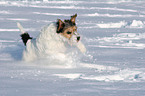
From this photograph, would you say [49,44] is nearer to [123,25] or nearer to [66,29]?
[66,29]

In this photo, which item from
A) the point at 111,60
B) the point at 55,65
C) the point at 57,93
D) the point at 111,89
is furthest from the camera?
the point at 111,60

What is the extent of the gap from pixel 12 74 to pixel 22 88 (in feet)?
3.09

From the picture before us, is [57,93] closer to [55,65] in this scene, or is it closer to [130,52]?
[55,65]

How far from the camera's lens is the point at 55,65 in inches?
222

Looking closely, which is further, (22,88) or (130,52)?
(130,52)

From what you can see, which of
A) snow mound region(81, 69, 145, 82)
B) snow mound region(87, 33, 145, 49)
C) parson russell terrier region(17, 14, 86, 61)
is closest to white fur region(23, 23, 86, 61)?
parson russell terrier region(17, 14, 86, 61)

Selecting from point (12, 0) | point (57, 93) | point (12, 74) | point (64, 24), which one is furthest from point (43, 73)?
point (12, 0)

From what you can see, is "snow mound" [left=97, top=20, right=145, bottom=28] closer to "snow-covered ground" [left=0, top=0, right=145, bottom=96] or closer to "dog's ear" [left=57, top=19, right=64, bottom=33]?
"snow-covered ground" [left=0, top=0, right=145, bottom=96]

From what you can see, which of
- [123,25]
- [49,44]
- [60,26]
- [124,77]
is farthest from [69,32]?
[123,25]

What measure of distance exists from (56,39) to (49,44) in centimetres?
15

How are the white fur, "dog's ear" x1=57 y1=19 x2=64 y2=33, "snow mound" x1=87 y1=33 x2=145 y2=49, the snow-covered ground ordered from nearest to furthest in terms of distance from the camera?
the snow-covered ground, "dog's ear" x1=57 y1=19 x2=64 y2=33, the white fur, "snow mound" x1=87 y1=33 x2=145 y2=49

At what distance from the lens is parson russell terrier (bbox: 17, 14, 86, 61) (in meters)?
5.36

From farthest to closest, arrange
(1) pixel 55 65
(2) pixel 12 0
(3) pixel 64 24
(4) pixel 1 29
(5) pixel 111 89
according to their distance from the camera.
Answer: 1. (2) pixel 12 0
2. (4) pixel 1 29
3. (1) pixel 55 65
4. (3) pixel 64 24
5. (5) pixel 111 89

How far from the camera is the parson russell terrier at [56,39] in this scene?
536 centimetres
